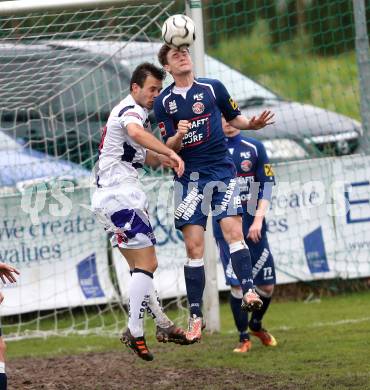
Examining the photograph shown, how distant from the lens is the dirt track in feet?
27.7

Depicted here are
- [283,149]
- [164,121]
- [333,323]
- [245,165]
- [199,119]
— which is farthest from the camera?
[283,149]

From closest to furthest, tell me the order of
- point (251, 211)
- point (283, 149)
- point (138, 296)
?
1. point (138, 296)
2. point (251, 211)
3. point (283, 149)

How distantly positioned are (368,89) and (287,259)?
2163 millimetres

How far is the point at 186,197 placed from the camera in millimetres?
8172

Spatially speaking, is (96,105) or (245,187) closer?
(245,187)

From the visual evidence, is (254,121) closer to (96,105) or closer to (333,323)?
(333,323)

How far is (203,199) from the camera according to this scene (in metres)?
8.18

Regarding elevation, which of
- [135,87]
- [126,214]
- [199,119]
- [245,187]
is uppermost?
[135,87]

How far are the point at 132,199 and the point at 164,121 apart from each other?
0.65 meters

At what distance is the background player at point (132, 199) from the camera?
8.24 metres

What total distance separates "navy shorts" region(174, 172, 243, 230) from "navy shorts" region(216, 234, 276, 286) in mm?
1564

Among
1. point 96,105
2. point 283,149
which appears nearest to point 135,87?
point 96,105

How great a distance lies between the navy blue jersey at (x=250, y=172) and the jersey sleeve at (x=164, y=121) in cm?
156

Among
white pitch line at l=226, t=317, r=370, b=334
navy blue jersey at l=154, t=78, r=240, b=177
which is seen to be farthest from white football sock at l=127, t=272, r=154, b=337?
white pitch line at l=226, t=317, r=370, b=334
